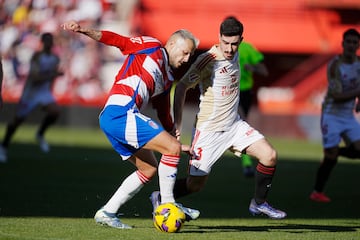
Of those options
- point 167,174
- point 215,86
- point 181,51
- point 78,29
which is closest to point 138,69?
point 181,51

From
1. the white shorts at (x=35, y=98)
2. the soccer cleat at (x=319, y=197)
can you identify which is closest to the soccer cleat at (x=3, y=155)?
the white shorts at (x=35, y=98)

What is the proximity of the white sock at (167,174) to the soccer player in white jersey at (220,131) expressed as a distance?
0.96m

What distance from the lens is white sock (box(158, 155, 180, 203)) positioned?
8.67 m

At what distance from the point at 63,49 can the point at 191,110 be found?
514cm

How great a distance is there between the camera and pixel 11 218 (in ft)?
31.2

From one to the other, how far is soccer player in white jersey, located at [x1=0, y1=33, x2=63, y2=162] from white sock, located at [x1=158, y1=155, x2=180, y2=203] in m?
9.80

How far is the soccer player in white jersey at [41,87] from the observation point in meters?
18.5

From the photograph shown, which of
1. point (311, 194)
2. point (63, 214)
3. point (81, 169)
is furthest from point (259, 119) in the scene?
point (63, 214)

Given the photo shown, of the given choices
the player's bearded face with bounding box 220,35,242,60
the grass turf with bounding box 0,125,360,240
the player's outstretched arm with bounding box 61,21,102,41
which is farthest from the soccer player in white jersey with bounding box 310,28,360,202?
the player's outstretched arm with bounding box 61,21,102,41

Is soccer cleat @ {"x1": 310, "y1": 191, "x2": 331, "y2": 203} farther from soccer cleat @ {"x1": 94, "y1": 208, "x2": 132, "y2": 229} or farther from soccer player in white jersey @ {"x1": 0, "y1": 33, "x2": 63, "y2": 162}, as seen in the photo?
soccer player in white jersey @ {"x1": 0, "y1": 33, "x2": 63, "y2": 162}

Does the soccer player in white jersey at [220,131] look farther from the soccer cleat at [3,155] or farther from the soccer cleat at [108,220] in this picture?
the soccer cleat at [3,155]

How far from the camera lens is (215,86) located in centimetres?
963

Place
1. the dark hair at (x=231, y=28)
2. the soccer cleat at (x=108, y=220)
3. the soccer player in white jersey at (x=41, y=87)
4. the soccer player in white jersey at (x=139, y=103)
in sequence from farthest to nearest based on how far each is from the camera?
the soccer player in white jersey at (x=41, y=87) → the dark hair at (x=231, y=28) → the soccer cleat at (x=108, y=220) → the soccer player in white jersey at (x=139, y=103)

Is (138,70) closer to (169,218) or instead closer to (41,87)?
(169,218)
